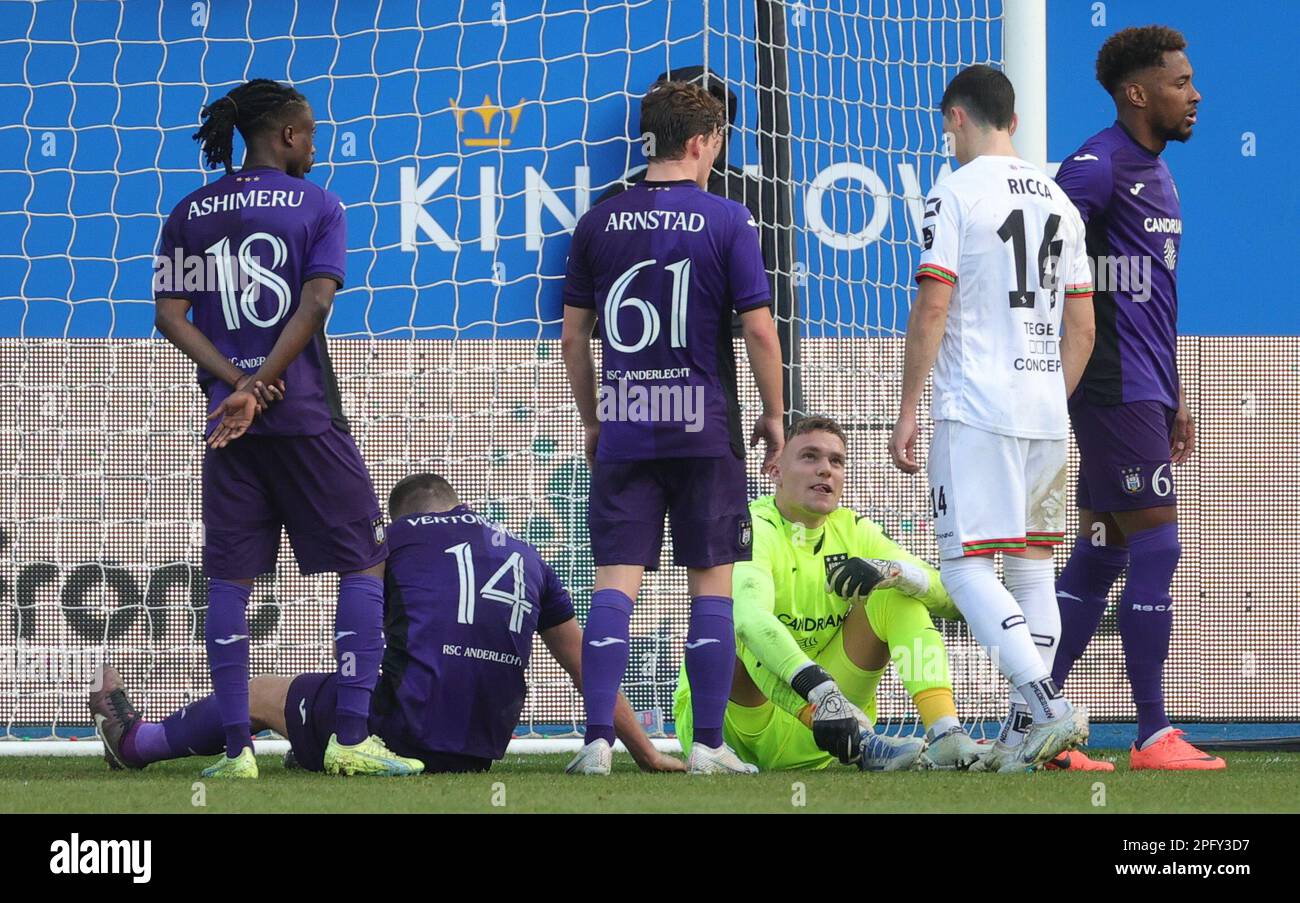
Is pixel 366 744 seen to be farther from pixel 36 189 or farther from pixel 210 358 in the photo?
pixel 36 189

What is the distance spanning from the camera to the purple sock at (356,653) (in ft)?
14.2

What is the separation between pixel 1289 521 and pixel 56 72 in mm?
6240

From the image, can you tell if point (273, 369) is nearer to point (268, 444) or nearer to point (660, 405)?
point (268, 444)

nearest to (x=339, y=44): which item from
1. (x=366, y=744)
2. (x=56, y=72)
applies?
(x=56, y=72)

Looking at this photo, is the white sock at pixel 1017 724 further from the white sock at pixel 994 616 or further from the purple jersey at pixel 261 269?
the purple jersey at pixel 261 269

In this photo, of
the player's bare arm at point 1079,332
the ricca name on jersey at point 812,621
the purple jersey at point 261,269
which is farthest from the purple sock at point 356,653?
the player's bare arm at point 1079,332

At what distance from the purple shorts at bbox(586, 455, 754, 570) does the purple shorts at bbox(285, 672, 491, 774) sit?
611 mm

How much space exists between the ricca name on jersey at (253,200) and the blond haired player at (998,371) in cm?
149

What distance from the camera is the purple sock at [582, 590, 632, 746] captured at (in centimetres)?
439

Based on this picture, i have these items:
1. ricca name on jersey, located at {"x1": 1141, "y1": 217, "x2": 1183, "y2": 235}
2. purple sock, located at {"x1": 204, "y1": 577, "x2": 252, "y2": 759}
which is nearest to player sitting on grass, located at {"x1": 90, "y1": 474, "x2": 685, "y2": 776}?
purple sock, located at {"x1": 204, "y1": 577, "x2": 252, "y2": 759}

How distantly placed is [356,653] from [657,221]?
1258mm

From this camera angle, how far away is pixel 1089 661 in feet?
21.5
